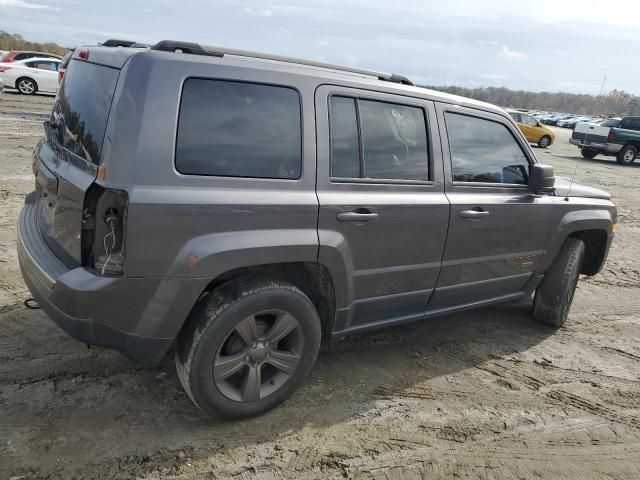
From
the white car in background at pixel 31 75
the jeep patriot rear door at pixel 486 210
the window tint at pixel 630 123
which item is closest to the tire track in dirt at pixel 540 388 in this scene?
the jeep patriot rear door at pixel 486 210

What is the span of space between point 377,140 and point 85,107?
1.65 metres

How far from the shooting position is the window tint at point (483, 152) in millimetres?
3598

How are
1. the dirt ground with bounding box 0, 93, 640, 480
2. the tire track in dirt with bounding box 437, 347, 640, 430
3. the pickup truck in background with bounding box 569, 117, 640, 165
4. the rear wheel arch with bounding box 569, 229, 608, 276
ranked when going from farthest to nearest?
the pickup truck in background with bounding box 569, 117, 640, 165 → the rear wheel arch with bounding box 569, 229, 608, 276 → the tire track in dirt with bounding box 437, 347, 640, 430 → the dirt ground with bounding box 0, 93, 640, 480

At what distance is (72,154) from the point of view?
108 inches

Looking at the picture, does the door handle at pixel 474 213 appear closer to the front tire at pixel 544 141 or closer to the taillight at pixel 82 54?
the taillight at pixel 82 54

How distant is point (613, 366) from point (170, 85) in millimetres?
3858

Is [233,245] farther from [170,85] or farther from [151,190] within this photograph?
[170,85]

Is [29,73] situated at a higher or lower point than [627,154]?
lower

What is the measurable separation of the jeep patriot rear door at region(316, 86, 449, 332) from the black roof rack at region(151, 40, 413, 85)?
31 cm

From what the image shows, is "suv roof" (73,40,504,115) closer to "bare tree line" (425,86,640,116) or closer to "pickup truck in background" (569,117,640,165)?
"pickup truck in background" (569,117,640,165)

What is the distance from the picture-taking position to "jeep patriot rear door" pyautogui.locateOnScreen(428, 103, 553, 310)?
357 cm

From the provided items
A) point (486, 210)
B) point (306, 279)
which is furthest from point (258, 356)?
point (486, 210)

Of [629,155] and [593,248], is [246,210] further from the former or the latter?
[629,155]

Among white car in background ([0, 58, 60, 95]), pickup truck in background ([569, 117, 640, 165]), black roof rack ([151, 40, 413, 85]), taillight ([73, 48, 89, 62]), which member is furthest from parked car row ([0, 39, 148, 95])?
pickup truck in background ([569, 117, 640, 165])
